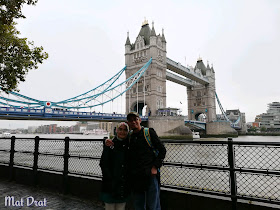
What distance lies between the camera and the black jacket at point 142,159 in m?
2.21

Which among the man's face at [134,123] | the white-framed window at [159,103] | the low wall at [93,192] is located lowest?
the low wall at [93,192]

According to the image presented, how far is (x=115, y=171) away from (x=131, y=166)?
0.20m

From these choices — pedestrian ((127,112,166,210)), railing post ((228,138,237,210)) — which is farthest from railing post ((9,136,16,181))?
railing post ((228,138,237,210))

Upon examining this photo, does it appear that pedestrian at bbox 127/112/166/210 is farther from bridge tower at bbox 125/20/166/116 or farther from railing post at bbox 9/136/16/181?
bridge tower at bbox 125/20/166/116

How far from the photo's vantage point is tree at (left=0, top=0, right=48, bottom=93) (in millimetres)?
5234

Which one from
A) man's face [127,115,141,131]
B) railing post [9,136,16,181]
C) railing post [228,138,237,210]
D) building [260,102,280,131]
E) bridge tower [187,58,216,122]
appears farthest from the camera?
building [260,102,280,131]

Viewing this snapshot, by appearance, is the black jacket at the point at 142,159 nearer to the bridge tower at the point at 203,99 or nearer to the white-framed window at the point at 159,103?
the white-framed window at the point at 159,103

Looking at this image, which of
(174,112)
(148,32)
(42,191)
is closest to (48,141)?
(42,191)

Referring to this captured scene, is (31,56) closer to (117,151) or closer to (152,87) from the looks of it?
(117,151)

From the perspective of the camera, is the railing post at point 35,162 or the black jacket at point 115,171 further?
Answer: the railing post at point 35,162

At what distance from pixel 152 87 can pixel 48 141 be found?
36270mm

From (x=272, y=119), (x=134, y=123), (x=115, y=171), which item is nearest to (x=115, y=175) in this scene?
(x=115, y=171)

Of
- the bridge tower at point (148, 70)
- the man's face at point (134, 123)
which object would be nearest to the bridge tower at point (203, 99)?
the bridge tower at point (148, 70)

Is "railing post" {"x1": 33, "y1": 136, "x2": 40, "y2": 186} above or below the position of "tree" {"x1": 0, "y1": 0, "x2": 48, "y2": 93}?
below
